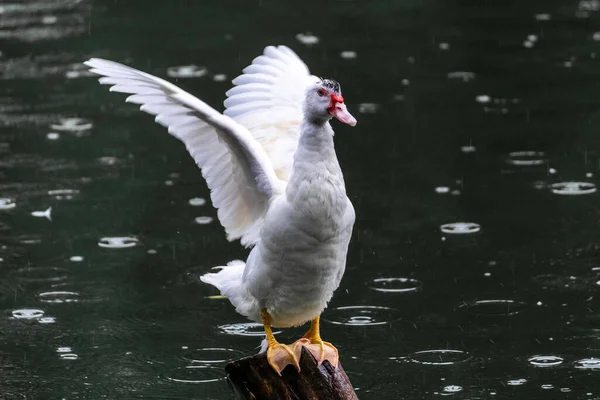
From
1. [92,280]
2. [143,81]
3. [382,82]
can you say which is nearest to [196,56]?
[382,82]

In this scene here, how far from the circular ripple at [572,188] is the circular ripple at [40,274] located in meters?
4.05

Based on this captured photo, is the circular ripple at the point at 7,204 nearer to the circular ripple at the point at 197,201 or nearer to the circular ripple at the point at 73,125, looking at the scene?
the circular ripple at the point at 197,201

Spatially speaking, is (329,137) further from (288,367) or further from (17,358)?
(17,358)

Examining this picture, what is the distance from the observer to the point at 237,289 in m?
6.30

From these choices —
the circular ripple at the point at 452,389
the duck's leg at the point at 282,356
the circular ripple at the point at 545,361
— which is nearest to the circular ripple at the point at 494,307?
the circular ripple at the point at 545,361

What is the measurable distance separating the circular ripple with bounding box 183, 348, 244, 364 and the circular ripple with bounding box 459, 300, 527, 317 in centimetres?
161

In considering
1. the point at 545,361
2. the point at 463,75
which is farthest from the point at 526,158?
Result: the point at 545,361

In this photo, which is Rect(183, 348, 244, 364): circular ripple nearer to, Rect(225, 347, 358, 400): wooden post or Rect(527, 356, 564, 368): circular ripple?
Rect(225, 347, 358, 400): wooden post

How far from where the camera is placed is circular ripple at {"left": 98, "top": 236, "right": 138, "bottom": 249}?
9.01 metres

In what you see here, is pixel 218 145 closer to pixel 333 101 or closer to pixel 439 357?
pixel 333 101

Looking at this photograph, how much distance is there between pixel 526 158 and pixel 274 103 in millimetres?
4151

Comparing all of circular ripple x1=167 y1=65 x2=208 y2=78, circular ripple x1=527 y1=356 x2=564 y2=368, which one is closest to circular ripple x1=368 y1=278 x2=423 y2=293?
circular ripple x1=527 y1=356 x2=564 y2=368

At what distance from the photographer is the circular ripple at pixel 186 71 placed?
501 inches

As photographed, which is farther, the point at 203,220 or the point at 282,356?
the point at 203,220
